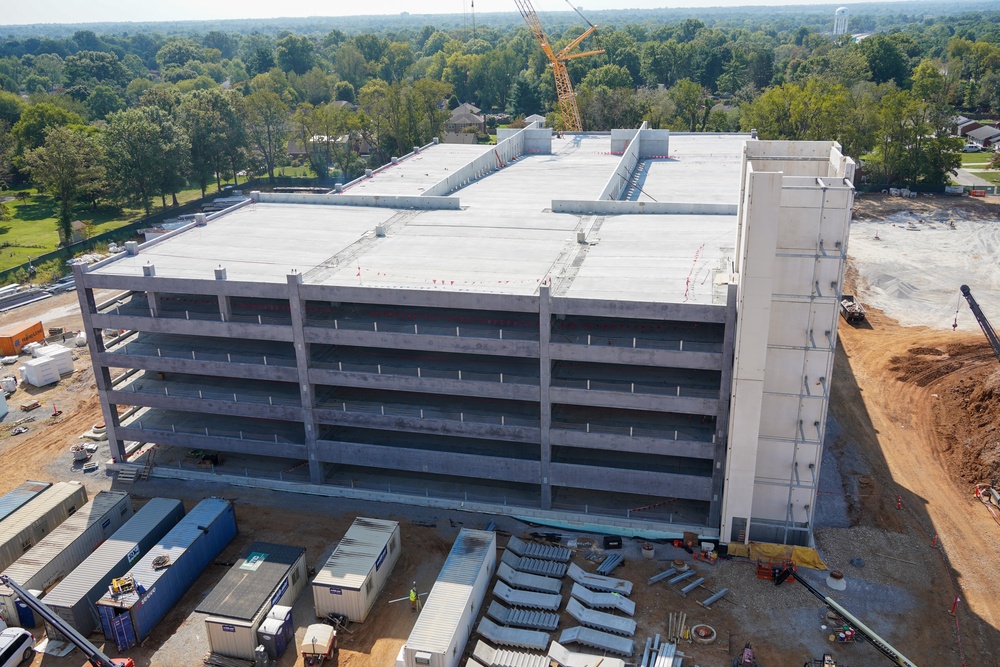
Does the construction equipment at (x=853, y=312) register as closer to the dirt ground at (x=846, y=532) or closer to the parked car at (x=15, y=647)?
the dirt ground at (x=846, y=532)

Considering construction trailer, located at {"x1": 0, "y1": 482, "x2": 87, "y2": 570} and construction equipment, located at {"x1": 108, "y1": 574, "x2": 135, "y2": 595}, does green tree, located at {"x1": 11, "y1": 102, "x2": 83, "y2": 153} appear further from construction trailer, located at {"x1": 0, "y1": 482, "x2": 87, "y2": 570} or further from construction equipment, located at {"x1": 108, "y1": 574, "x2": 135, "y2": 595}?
construction equipment, located at {"x1": 108, "y1": 574, "x2": 135, "y2": 595}

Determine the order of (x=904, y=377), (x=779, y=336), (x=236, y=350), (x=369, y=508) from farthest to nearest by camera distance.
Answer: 1. (x=904, y=377)
2. (x=236, y=350)
3. (x=369, y=508)
4. (x=779, y=336)

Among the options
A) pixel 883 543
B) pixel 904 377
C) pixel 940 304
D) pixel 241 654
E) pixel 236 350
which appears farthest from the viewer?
pixel 940 304

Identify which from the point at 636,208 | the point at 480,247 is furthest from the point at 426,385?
the point at 636,208

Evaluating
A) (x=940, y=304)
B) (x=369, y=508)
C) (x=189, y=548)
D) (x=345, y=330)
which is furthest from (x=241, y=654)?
(x=940, y=304)

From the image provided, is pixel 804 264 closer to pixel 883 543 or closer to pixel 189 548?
pixel 883 543

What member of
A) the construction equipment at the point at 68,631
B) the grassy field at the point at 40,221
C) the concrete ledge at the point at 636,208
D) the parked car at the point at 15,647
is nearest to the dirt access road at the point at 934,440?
the concrete ledge at the point at 636,208
